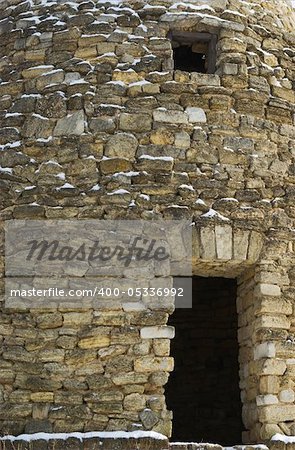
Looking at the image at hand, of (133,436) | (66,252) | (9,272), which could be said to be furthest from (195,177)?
(133,436)

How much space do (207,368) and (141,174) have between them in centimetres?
365

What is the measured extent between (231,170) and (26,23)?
2.61 metres

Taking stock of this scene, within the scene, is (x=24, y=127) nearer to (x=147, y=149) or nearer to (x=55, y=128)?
(x=55, y=128)

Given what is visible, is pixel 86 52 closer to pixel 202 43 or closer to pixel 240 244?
pixel 202 43

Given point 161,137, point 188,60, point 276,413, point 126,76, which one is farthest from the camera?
point 188,60

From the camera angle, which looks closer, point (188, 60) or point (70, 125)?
point (70, 125)

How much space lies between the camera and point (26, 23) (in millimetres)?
7301

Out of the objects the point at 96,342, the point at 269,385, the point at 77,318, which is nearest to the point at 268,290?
the point at 269,385

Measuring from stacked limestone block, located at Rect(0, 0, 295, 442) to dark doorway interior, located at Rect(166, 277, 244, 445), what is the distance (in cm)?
243

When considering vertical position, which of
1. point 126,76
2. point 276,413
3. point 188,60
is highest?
point 188,60

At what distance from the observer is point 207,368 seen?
9219mm

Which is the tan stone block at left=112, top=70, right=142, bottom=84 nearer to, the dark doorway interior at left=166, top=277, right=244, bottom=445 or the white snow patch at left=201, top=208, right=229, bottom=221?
the white snow patch at left=201, top=208, right=229, bottom=221

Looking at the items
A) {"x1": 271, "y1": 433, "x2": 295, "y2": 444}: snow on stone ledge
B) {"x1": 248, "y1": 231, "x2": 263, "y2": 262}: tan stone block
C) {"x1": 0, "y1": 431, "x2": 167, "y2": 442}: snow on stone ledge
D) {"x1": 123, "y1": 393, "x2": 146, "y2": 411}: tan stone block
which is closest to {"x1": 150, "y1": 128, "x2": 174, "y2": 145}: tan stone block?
{"x1": 248, "y1": 231, "x2": 263, "y2": 262}: tan stone block

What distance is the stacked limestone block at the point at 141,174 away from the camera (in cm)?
603
